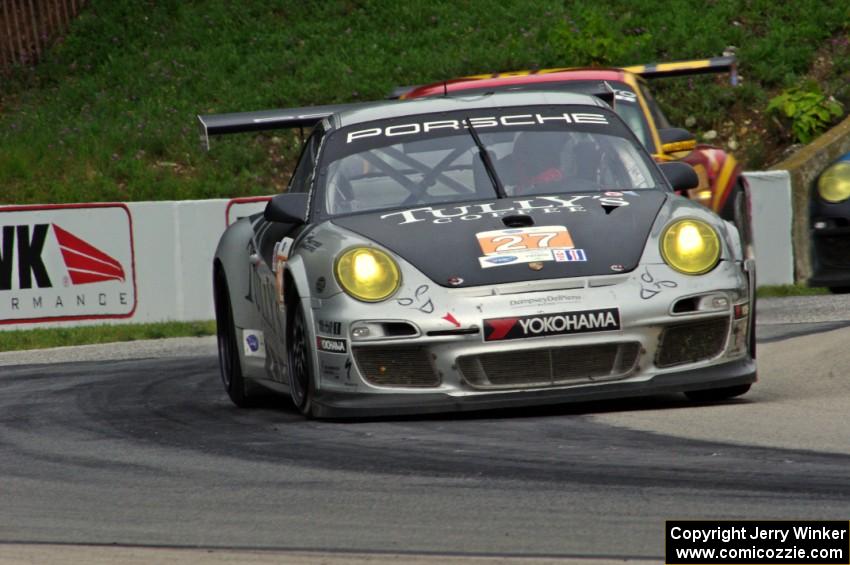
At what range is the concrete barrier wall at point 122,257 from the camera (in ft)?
49.5

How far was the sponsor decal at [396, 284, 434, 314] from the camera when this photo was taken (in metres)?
6.32

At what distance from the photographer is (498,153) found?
7426mm

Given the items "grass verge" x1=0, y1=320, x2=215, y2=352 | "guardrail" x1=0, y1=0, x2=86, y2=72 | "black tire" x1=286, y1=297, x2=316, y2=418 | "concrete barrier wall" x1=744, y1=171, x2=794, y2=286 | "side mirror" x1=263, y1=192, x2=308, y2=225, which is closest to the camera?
"black tire" x1=286, y1=297, x2=316, y2=418

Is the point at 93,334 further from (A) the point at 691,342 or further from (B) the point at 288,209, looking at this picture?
(A) the point at 691,342

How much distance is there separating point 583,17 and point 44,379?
1398 centimetres

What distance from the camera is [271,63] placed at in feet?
79.2

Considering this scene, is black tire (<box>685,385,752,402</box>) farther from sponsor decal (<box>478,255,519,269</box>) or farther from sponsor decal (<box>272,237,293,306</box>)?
sponsor decal (<box>272,237,293,306</box>)

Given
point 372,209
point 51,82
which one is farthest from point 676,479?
point 51,82

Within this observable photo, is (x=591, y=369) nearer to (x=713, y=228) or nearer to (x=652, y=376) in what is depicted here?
(x=652, y=376)

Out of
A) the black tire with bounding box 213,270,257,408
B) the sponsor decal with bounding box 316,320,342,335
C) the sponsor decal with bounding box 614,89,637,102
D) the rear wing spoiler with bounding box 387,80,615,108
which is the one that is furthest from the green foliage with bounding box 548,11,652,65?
the sponsor decal with bounding box 316,320,342,335

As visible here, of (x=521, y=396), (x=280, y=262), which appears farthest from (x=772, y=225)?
(x=521, y=396)

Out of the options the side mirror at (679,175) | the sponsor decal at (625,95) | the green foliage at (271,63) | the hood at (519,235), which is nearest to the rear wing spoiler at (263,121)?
the sponsor decal at (625,95)

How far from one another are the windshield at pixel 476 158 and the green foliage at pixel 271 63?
43.9 ft

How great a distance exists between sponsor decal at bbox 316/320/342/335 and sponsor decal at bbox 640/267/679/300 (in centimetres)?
114
